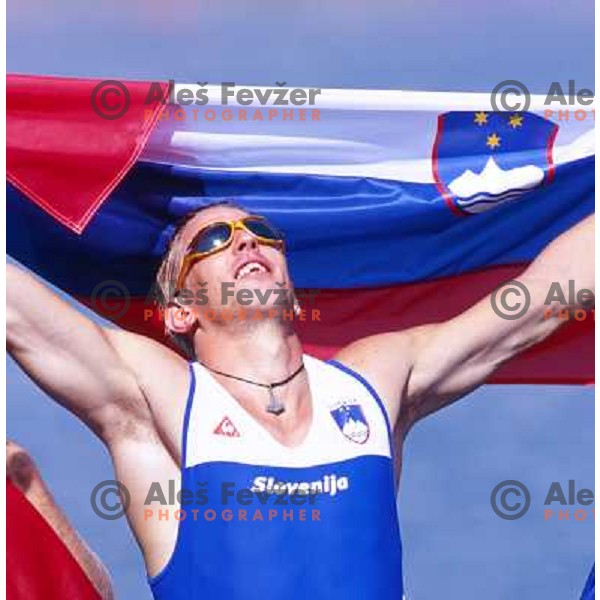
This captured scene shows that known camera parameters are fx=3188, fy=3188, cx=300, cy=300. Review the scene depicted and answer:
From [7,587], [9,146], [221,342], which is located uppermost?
[9,146]

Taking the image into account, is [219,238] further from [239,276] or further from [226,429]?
[226,429]

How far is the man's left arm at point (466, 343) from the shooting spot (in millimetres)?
17312

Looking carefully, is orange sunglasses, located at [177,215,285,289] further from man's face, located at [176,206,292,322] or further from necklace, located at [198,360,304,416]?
necklace, located at [198,360,304,416]

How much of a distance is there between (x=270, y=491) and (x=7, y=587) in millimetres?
1475

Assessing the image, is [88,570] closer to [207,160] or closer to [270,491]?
[270,491]

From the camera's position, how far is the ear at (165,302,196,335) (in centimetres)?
1728

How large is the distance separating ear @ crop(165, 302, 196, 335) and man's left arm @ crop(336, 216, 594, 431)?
86cm

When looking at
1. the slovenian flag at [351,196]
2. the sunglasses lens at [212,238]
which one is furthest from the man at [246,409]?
the slovenian flag at [351,196]

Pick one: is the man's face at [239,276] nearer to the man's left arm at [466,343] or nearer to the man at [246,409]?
the man at [246,409]

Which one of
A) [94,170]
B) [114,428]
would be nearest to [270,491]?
[114,428]

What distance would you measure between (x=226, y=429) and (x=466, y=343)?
1535 mm

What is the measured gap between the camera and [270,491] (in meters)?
16.6

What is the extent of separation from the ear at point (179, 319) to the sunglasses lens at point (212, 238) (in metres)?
0.34

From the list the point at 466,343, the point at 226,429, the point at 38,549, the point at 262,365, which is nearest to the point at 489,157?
the point at 466,343
